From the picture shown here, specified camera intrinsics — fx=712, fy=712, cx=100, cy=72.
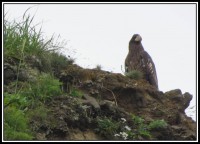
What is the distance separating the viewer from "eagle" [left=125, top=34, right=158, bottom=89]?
51.2 feet

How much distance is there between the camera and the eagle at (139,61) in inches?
615

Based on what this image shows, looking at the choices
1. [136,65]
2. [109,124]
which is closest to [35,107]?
[109,124]

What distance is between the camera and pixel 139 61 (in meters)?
16.0

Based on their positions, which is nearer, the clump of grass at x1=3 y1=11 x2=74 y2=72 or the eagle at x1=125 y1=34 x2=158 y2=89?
the clump of grass at x1=3 y1=11 x2=74 y2=72

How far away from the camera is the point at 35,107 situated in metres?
10.8

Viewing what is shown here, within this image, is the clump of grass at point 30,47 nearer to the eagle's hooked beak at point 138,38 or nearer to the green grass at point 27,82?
the green grass at point 27,82

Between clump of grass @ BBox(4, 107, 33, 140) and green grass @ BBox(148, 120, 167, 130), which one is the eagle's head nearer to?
green grass @ BBox(148, 120, 167, 130)

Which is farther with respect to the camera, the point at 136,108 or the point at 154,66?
the point at 154,66

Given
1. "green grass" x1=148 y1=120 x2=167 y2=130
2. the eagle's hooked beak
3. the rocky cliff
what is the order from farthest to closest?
the eagle's hooked beak
"green grass" x1=148 y1=120 x2=167 y2=130
the rocky cliff

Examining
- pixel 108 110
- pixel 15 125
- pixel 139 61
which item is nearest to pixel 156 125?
pixel 108 110

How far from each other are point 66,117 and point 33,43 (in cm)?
210

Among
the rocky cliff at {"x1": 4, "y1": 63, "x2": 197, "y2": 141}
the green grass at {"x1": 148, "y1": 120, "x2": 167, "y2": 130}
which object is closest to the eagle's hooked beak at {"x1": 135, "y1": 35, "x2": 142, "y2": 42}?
the rocky cliff at {"x1": 4, "y1": 63, "x2": 197, "y2": 141}

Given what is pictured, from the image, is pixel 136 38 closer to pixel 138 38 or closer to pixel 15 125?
pixel 138 38

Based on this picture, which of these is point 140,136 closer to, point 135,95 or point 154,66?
point 135,95
